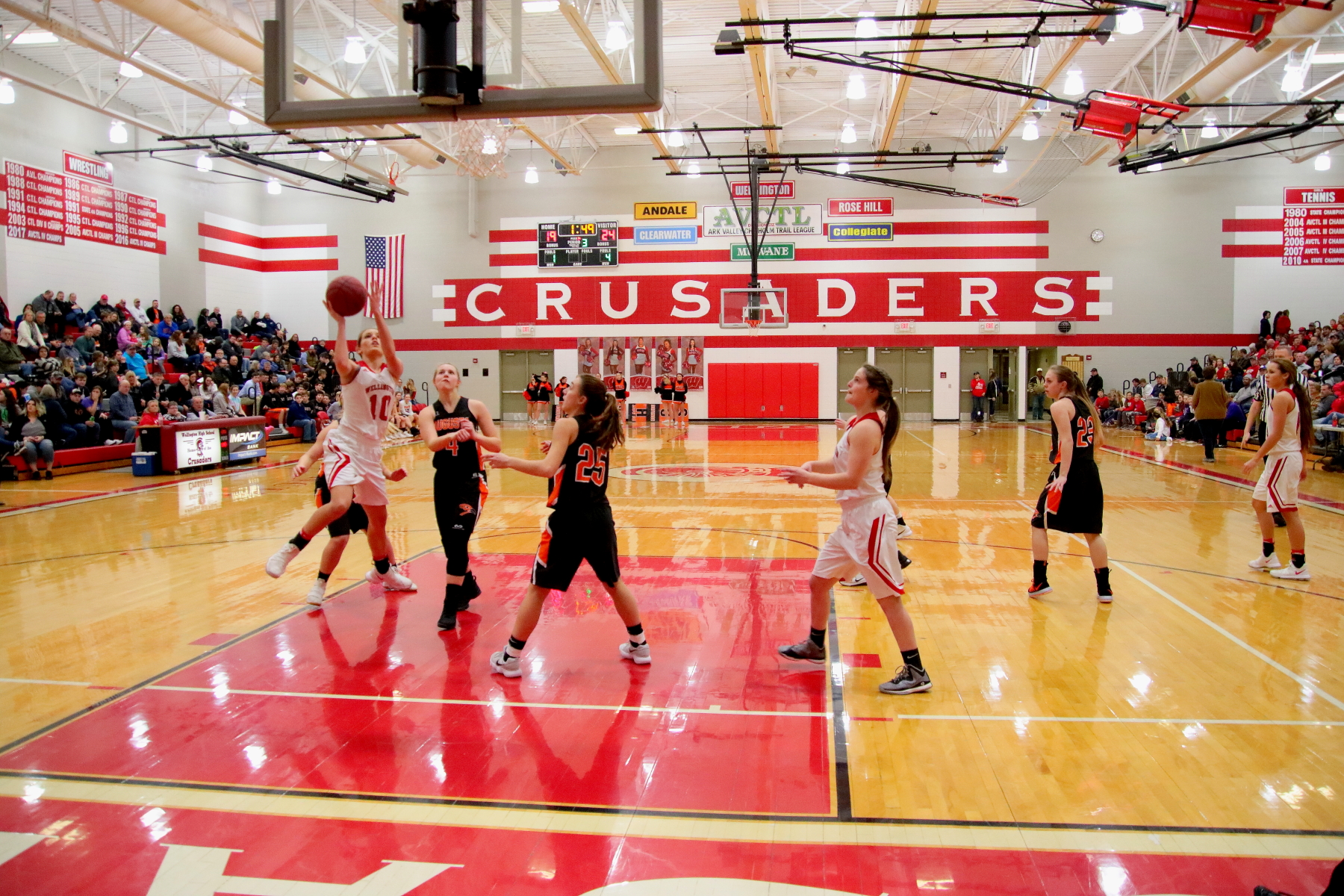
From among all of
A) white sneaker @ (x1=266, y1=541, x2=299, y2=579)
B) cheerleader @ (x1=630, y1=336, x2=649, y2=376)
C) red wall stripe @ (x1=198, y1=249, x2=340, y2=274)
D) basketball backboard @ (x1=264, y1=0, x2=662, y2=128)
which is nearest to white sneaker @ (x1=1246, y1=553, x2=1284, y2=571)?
basketball backboard @ (x1=264, y1=0, x2=662, y2=128)

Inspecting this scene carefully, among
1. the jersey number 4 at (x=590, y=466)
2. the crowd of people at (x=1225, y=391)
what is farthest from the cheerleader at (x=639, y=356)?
the jersey number 4 at (x=590, y=466)

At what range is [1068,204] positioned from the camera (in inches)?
1017

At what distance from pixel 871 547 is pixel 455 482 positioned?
108 inches

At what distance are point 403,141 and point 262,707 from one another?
20914mm

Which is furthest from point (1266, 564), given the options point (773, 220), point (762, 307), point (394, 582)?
point (773, 220)

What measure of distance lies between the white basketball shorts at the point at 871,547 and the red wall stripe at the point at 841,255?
76.4 ft

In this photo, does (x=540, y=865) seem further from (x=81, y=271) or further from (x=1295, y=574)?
(x=81, y=271)

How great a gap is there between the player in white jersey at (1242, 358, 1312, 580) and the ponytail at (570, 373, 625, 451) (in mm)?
5050

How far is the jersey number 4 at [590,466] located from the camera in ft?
14.7

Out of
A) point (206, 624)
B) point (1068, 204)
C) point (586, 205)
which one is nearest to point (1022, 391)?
point (1068, 204)

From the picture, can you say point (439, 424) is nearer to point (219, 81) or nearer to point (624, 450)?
point (624, 450)

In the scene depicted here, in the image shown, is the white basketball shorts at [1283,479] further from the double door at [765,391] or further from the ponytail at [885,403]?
the double door at [765,391]

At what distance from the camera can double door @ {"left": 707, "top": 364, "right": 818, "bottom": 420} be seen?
27172 mm

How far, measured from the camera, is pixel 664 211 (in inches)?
1061
